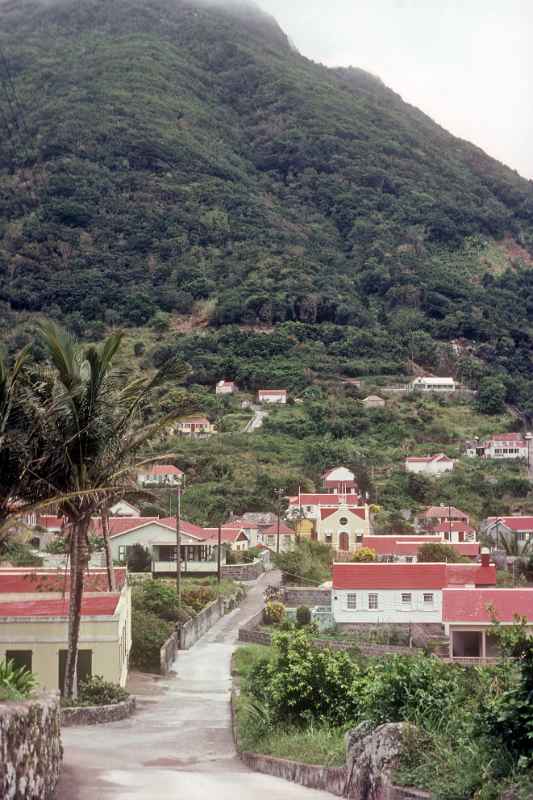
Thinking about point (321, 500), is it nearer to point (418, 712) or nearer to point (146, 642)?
point (146, 642)

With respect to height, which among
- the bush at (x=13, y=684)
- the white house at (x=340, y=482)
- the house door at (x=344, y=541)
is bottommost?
the bush at (x=13, y=684)

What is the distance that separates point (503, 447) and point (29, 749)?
102 metres

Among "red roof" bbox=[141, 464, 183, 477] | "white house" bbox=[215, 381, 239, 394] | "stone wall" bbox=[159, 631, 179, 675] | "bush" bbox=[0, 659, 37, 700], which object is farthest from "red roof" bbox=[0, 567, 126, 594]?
"white house" bbox=[215, 381, 239, 394]

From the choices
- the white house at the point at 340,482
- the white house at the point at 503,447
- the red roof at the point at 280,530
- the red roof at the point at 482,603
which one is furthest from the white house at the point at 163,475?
the red roof at the point at 482,603

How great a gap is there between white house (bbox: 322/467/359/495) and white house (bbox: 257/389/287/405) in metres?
30.0

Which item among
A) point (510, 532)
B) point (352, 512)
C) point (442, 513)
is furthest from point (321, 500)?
point (510, 532)

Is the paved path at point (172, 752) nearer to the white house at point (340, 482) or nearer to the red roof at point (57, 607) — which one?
the red roof at point (57, 607)

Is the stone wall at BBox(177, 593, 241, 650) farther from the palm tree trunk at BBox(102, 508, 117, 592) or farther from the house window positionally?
the house window

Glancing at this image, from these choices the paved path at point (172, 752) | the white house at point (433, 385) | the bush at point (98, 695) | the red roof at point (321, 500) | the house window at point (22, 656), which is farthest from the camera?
the white house at point (433, 385)

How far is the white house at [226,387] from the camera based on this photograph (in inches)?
5000

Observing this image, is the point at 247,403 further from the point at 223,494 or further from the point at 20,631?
the point at 20,631

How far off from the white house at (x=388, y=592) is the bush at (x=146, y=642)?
37.7ft

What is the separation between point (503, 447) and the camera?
363 ft

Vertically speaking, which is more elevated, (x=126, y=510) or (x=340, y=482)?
(x=340, y=482)
